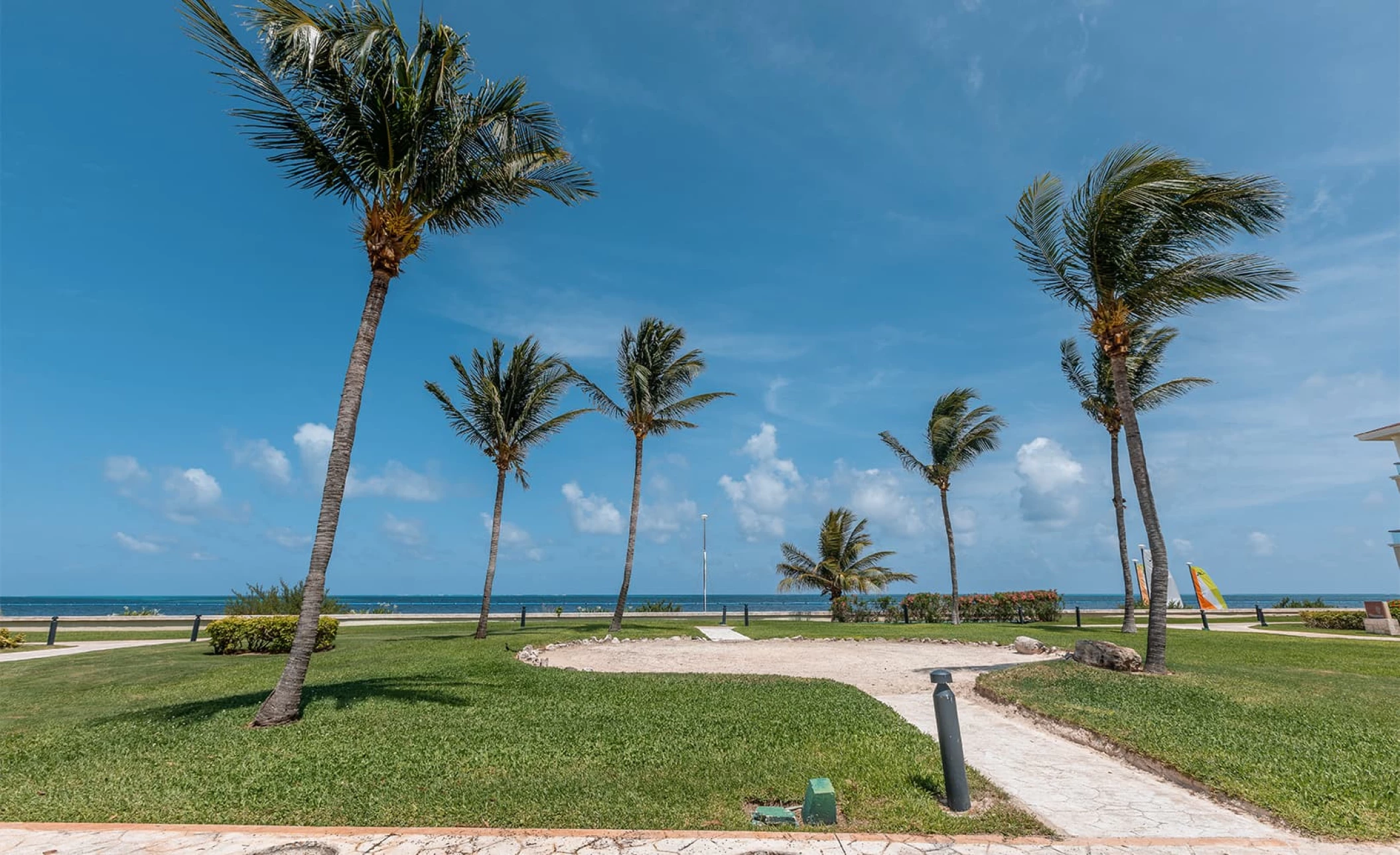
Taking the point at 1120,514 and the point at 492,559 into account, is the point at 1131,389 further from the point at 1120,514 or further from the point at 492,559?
the point at 492,559

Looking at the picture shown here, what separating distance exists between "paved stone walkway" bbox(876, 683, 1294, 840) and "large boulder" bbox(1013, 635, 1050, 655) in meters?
8.73

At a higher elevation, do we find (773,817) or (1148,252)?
(1148,252)

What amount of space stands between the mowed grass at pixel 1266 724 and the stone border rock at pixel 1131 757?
0.17ft

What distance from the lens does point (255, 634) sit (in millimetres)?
15250

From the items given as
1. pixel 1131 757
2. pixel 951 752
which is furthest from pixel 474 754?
pixel 1131 757

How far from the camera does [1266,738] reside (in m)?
6.40

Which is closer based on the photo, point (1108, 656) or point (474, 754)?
point (474, 754)

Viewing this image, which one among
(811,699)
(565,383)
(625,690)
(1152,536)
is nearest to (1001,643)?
(1152,536)

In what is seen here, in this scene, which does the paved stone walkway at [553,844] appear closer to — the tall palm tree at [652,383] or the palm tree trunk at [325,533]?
the palm tree trunk at [325,533]

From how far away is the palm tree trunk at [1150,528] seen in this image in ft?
33.9

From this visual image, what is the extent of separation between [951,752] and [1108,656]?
782 centimetres

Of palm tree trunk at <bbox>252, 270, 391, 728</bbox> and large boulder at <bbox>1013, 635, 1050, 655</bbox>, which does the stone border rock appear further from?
palm tree trunk at <bbox>252, 270, 391, 728</bbox>

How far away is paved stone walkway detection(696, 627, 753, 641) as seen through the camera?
19.7 metres

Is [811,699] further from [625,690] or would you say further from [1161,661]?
[1161,661]
